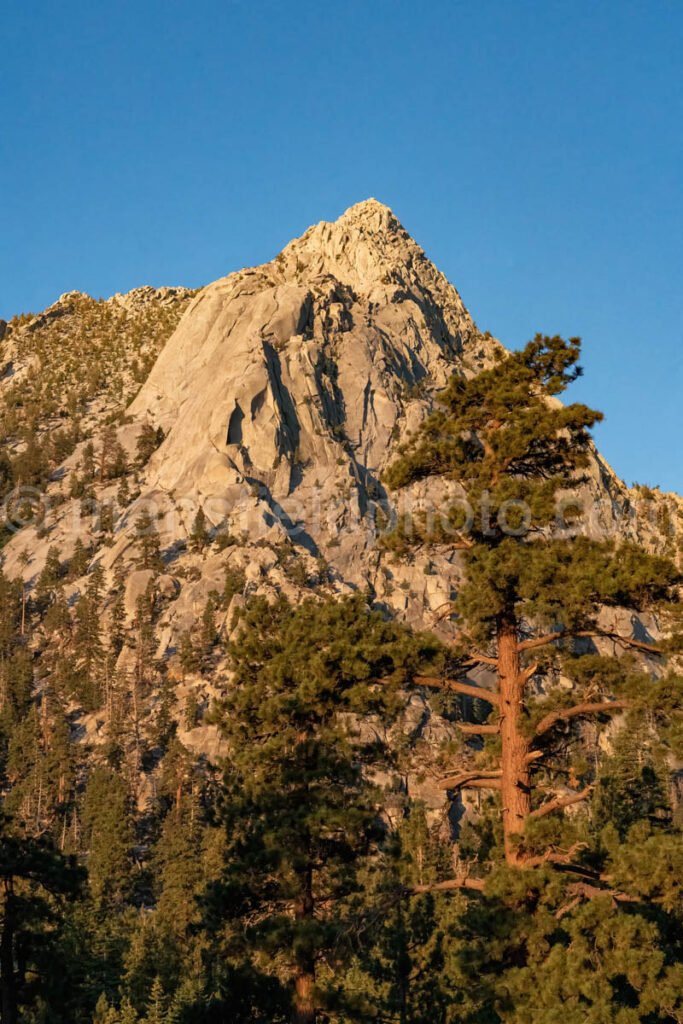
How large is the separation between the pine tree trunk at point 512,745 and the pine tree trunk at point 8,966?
1287 centimetres

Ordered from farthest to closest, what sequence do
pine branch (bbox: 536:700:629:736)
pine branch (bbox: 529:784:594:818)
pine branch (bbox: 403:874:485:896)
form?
pine branch (bbox: 536:700:629:736) < pine branch (bbox: 529:784:594:818) < pine branch (bbox: 403:874:485:896)

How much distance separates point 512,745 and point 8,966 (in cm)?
1402

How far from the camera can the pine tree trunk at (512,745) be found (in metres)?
17.4

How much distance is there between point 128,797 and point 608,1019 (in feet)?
249

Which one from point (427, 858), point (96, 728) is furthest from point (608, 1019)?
point (96, 728)

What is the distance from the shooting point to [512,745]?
1800 centimetres

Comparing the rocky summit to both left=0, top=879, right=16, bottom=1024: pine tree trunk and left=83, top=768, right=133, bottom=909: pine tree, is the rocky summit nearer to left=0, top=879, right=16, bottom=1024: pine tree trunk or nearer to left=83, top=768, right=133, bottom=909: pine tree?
left=0, top=879, right=16, bottom=1024: pine tree trunk

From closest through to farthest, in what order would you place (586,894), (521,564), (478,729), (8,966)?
(586,894)
(521,564)
(478,729)
(8,966)

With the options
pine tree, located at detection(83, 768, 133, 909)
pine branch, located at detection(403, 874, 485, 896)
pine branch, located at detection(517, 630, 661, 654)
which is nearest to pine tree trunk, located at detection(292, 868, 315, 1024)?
pine branch, located at detection(403, 874, 485, 896)

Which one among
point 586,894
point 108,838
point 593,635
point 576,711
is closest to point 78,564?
point 108,838

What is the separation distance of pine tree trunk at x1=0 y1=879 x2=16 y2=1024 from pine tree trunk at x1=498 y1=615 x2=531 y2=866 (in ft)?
42.2

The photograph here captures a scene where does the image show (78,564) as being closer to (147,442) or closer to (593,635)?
(147,442)

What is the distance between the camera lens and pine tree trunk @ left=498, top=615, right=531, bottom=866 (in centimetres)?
1744

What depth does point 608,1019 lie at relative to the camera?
52.5 feet
